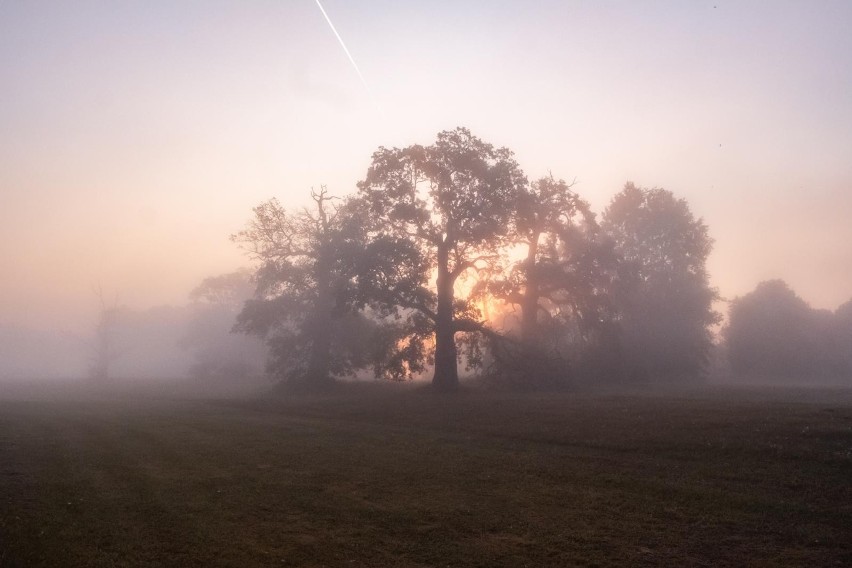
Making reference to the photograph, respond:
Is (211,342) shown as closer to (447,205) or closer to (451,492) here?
(447,205)

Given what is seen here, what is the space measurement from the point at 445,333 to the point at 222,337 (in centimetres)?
7269

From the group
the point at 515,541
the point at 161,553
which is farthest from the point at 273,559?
the point at 515,541

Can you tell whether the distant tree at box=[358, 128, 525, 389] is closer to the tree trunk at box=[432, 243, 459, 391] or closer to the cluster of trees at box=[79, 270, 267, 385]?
the tree trunk at box=[432, 243, 459, 391]

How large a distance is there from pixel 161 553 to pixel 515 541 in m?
6.09

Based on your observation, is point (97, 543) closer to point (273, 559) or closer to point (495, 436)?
point (273, 559)

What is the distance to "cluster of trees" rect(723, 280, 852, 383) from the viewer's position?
69750 mm

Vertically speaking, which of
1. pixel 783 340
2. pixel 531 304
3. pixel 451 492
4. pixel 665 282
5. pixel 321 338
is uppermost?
pixel 665 282

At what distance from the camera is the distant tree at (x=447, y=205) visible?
44.0m

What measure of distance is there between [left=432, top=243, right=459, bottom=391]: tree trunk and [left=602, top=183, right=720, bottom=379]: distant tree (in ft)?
74.4

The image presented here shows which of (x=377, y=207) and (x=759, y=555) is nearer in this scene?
(x=759, y=555)

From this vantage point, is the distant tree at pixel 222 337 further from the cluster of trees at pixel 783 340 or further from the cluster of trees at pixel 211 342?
the cluster of trees at pixel 783 340

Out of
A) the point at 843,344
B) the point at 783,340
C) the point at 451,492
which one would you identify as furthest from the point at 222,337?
the point at 451,492

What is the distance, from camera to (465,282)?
47.7m

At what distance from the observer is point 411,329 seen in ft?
146
